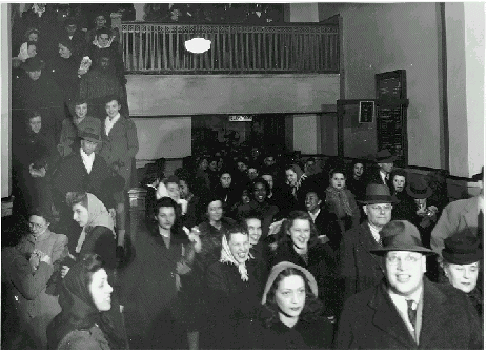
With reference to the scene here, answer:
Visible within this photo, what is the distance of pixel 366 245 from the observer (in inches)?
99.9

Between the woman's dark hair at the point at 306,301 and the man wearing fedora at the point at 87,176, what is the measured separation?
28.0 inches

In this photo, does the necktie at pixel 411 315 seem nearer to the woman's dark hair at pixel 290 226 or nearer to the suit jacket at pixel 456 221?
the suit jacket at pixel 456 221

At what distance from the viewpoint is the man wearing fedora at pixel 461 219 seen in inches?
99.1

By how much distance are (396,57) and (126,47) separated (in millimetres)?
1096

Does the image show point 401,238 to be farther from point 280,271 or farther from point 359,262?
point 280,271

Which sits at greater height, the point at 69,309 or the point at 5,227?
the point at 5,227

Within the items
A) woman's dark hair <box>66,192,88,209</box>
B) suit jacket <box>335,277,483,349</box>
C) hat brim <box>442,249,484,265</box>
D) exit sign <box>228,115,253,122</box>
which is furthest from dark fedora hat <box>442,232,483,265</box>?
woman's dark hair <box>66,192,88,209</box>

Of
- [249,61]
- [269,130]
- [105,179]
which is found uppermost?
[249,61]

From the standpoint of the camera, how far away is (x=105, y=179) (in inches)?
100

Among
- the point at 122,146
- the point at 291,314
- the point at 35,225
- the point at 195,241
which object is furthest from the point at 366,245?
the point at 35,225

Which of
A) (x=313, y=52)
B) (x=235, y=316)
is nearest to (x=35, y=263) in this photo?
(x=235, y=316)

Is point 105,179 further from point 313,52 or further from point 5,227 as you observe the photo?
point 313,52

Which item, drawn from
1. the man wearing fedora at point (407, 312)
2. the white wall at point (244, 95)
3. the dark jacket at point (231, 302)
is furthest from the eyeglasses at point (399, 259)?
the white wall at point (244, 95)

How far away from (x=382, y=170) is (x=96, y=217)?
1183 mm
